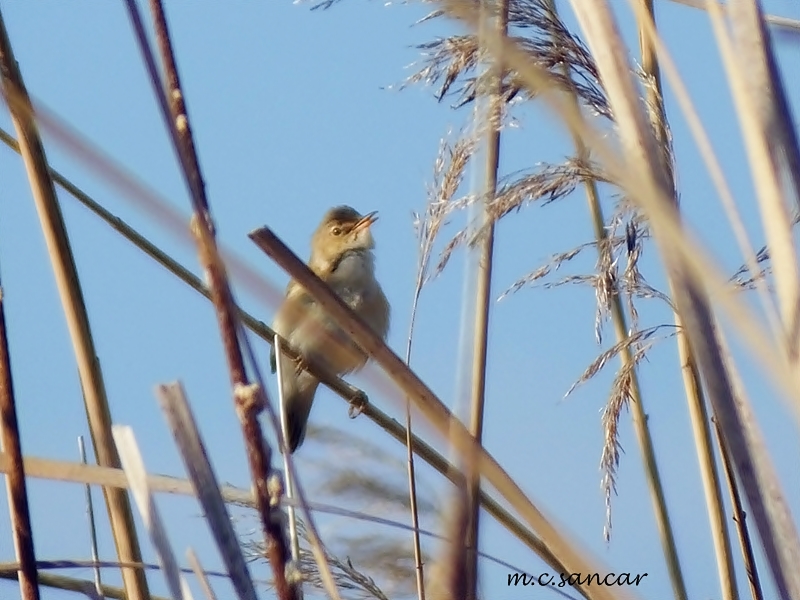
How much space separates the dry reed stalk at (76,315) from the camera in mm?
1473

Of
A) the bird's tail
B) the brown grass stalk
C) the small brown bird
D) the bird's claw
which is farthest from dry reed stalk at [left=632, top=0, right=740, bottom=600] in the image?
the bird's tail

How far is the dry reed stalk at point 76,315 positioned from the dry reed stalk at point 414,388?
0.54 meters

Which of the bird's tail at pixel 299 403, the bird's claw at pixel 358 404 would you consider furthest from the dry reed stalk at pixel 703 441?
the bird's tail at pixel 299 403

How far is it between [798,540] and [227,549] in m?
0.48

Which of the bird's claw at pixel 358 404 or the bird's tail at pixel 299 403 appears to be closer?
the bird's claw at pixel 358 404

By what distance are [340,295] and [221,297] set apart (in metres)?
3.14

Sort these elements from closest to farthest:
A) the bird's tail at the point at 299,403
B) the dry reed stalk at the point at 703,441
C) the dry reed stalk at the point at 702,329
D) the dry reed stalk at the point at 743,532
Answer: the dry reed stalk at the point at 702,329, the dry reed stalk at the point at 743,532, the dry reed stalk at the point at 703,441, the bird's tail at the point at 299,403

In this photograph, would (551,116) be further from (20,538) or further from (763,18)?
(20,538)

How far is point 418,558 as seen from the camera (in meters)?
1.54

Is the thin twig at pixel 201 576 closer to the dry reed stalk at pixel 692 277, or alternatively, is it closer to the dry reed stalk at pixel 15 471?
the dry reed stalk at pixel 15 471

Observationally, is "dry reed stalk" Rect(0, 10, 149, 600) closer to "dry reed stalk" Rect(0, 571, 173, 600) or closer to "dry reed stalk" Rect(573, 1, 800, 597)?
"dry reed stalk" Rect(0, 571, 173, 600)

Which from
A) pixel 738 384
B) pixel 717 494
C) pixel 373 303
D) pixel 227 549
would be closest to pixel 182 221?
pixel 227 549

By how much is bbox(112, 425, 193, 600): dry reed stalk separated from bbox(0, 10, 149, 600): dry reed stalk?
1.02ft

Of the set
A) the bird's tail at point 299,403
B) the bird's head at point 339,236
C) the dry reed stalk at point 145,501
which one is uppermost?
the bird's head at point 339,236
